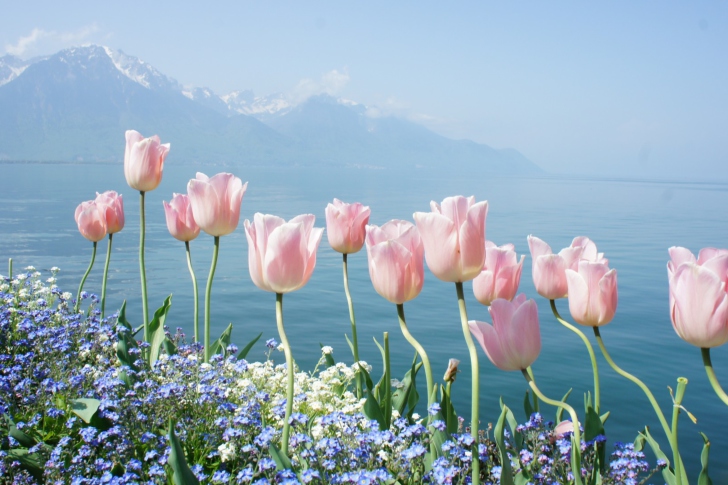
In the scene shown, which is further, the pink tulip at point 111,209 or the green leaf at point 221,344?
the pink tulip at point 111,209

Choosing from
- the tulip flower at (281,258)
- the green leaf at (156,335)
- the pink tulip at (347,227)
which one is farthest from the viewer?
the green leaf at (156,335)

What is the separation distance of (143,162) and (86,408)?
1.42 metres

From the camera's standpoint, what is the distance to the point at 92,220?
15.3 ft

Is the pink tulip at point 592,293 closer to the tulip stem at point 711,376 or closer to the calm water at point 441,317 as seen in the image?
the tulip stem at point 711,376

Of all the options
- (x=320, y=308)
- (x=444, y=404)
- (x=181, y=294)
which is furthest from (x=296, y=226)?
(x=181, y=294)

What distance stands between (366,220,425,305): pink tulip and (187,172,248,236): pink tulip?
1.23 metres

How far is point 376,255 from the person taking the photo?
78.0 inches

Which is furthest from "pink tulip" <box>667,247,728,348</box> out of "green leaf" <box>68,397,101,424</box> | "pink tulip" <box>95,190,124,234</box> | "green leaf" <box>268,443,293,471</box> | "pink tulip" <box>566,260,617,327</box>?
"pink tulip" <box>95,190,124,234</box>

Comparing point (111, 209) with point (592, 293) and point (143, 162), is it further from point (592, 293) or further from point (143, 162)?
point (592, 293)

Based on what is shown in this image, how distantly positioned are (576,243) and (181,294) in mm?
9650

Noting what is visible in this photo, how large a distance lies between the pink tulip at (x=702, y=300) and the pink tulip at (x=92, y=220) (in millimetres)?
3962

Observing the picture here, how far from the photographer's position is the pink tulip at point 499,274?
2441 mm

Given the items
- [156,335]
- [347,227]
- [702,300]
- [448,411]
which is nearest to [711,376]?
[702,300]

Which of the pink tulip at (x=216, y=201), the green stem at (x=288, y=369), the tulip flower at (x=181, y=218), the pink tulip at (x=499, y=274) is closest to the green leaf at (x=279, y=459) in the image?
the green stem at (x=288, y=369)
